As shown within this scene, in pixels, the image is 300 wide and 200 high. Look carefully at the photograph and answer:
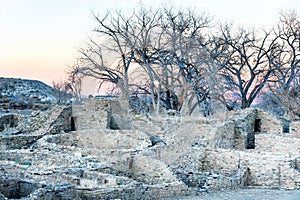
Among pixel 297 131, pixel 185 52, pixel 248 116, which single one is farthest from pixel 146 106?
pixel 297 131

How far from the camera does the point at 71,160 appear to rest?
53.0ft

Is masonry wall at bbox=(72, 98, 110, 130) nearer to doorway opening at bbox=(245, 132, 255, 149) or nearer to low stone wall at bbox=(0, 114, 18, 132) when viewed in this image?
low stone wall at bbox=(0, 114, 18, 132)

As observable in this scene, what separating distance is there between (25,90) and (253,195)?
1594 inches

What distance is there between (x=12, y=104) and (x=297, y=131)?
26.6m

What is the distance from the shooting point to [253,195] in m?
15.8

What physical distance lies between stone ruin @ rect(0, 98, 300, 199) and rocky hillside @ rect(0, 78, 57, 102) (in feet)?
63.5

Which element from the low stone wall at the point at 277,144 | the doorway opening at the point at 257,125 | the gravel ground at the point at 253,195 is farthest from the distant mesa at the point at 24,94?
the gravel ground at the point at 253,195

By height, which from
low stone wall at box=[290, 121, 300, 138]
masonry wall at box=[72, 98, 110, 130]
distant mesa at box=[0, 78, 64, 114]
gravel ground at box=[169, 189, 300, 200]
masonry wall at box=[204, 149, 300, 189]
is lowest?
gravel ground at box=[169, 189, 300, 200]

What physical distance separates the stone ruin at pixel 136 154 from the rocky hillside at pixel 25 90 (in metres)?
19.4

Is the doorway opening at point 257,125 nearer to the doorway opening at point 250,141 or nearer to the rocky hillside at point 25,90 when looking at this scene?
the doorway opening at point 250,141

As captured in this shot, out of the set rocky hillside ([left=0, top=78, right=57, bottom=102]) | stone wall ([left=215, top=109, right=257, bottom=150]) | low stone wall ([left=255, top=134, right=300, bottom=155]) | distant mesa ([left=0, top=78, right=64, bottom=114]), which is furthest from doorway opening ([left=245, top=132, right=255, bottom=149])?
rocky hillside ([left=0, top=78, right=57, bottom=102])

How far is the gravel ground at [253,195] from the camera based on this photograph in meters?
14.9

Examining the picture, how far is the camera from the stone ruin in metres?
12.7

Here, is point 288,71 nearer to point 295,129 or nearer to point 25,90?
point 295,129
